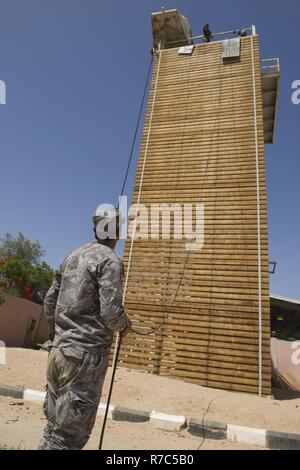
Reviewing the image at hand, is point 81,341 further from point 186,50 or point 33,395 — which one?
point 186,50

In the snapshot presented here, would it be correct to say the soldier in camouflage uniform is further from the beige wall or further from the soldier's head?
the beige wall

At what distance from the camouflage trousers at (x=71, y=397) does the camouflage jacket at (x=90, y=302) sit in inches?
3.4

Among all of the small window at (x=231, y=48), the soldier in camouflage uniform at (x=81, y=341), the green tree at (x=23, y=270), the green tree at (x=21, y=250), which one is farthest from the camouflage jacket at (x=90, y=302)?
the green tree at (x=21, y=250)

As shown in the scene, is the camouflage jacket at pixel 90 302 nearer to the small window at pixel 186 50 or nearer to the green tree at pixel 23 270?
the small window at pixel 186 50

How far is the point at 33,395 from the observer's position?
458 cm

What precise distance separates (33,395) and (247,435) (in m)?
3.05

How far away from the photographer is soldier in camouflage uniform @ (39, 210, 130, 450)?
210 cm

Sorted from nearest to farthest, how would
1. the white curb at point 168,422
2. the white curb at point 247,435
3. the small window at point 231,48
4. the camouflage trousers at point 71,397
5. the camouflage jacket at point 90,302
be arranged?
the camouflage trousers at point 71,397 → the camouflage jacket at point 90,302 → the white curb at point 247,435 → the white curb at point 168,422 → the small window at point 231,48

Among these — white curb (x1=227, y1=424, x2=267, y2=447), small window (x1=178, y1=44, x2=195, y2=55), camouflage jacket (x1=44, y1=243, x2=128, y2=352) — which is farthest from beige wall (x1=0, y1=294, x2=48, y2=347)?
camouflage jacket (x1=44, y1=243, x2=128, y2=352)

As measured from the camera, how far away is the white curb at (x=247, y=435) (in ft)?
12.2

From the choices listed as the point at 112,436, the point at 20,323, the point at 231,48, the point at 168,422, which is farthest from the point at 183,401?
the point at 20,323

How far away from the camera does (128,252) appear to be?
909 centimetres

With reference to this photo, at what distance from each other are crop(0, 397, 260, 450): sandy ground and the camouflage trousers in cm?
96

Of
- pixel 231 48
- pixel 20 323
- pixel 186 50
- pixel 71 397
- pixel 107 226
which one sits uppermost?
pixel 186 50
